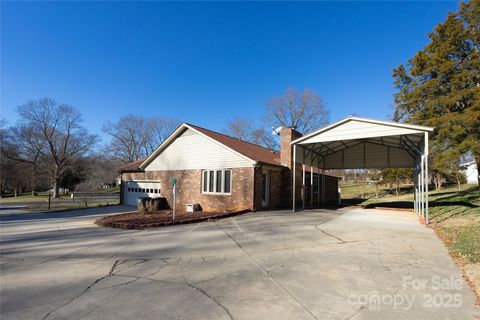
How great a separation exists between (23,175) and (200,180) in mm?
40714

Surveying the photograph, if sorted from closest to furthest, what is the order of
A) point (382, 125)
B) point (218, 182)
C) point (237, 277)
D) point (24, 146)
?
1. point (237, 277)
2. point (382, 125)
3. point (218, 182)
4. point (24, 146)

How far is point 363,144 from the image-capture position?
19.4 m

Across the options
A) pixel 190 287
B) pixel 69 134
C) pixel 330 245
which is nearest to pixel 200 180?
pixel 330 245

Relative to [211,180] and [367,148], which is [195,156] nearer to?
[211,180]

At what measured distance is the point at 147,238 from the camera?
8.59 meters

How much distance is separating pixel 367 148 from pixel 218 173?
11.7m

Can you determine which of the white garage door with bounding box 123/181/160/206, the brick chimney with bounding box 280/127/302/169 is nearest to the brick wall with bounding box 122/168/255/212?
the white garage door with bounding box 123/181/160/206

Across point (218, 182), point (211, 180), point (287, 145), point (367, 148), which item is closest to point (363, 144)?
point (367, 148)

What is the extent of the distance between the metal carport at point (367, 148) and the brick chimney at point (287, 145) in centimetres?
56

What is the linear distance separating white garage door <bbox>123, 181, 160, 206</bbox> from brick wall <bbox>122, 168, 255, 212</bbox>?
1.73 ft

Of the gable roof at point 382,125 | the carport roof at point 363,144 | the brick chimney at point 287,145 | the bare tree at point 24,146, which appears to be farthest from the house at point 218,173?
the bare tree at point 24,146

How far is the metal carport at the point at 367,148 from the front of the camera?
39.6 feet

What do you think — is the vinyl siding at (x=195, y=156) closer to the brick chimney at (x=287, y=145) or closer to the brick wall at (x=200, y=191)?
the brick wall at (x=200, y=191)

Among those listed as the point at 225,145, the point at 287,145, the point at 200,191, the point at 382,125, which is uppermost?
the point at 382,125
